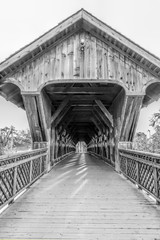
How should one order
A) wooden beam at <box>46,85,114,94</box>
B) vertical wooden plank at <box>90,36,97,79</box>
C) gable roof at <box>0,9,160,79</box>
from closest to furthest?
gable roof at <box>0,9,160,79</box>
vertical wooden plank at <box>90,36,97,79</box>
wooden beam at <box>46,85,114,94</box>

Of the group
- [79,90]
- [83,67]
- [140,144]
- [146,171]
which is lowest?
[140,144]

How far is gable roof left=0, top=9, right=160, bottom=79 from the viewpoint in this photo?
5508 millimetres

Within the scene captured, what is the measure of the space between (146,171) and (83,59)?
3.92 m

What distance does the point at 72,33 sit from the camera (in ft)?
19.6

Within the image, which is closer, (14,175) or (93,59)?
(14,175)

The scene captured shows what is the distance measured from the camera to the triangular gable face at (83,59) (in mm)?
→ 5602

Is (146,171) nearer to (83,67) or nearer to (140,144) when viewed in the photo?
(83,67)

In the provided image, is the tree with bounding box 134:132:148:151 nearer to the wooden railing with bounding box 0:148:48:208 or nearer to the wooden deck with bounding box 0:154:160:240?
the wooden deck with bounding box 0:154:160:240

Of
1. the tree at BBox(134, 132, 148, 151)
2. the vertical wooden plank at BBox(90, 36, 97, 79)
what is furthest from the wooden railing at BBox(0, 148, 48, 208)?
the tree at BBox(134, 132, 148, 151)

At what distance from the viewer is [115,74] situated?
223 inches

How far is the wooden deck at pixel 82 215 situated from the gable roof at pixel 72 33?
12.7 ft

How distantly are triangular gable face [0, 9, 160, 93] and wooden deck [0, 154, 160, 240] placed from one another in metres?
3.36

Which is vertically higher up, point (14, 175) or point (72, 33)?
point (72, 33)

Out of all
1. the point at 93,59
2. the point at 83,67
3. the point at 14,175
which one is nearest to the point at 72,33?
the point at 93,59
